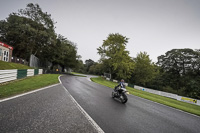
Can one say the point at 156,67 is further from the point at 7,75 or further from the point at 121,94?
the point at 7,75

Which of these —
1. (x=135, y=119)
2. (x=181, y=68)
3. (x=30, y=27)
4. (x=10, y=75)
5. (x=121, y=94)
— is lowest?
(x=135, y=119)

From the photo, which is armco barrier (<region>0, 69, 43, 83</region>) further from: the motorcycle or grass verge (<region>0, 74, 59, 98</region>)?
the motorcycle

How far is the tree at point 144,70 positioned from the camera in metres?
33.3

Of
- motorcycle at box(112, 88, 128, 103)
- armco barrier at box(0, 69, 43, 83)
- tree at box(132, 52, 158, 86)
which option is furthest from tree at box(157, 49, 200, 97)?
armco barrier at box(0, 69, 43, 83)

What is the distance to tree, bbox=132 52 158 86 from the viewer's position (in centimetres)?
3334

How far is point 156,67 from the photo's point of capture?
34469mm

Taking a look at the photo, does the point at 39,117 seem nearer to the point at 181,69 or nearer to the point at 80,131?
the point at 80,131

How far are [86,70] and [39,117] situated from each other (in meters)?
106

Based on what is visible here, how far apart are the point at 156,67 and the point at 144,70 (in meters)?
5.17

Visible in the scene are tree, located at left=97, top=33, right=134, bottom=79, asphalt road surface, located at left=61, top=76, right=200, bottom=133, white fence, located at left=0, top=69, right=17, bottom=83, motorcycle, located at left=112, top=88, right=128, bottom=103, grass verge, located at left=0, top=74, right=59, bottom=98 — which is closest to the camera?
asphalt road surface, located at left=61, top=76, right=200, bottom=133

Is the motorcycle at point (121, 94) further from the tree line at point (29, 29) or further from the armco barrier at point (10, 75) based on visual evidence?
the tree line at point (29, 29)

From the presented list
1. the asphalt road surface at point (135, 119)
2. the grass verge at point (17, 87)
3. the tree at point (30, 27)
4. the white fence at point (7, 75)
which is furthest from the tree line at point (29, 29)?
the asphalt road surface at point (135, 119)

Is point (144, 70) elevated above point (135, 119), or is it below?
above

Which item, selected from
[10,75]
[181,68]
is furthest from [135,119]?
[181,68]
